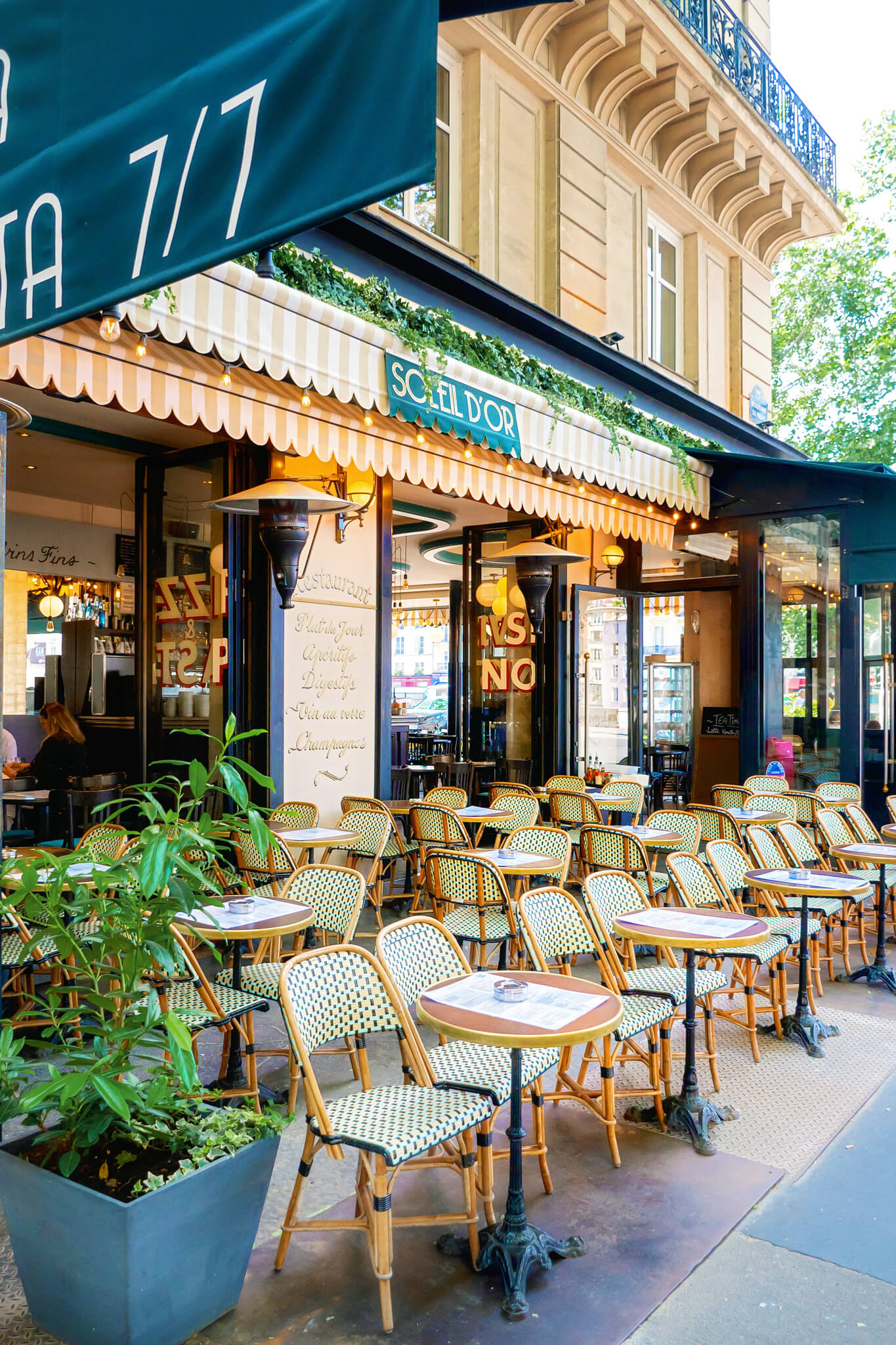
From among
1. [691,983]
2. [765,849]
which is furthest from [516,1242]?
[765,849]

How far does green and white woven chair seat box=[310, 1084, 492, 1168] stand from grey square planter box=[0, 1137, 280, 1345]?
0.28 metres

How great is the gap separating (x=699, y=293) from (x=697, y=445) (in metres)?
3.72

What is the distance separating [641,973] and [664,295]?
34.5 ft

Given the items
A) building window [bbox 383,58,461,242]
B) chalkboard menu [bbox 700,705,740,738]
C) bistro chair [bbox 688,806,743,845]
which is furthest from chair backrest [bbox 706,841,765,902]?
chalkboard menu [bbox 700,705,740,738]

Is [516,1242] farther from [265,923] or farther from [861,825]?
[861,825]

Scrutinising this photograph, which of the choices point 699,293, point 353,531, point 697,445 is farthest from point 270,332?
point 699,293

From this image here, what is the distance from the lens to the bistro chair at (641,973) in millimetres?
4312

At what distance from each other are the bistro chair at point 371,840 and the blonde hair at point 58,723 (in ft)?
8.28

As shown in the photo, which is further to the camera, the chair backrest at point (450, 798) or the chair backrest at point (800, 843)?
the chair backrest at point (450, 798)

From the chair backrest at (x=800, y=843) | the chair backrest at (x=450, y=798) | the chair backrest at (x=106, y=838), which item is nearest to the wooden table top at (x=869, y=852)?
the chair backrest at (x=800, y=843)

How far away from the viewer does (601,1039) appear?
12.8 ft

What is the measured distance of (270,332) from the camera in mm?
5246

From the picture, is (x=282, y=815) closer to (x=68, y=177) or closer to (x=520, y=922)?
(x=520, y=922)

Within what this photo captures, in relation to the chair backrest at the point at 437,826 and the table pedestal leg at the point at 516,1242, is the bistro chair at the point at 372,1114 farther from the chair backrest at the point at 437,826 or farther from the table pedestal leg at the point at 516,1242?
the chair backrest at the point at 437,826
